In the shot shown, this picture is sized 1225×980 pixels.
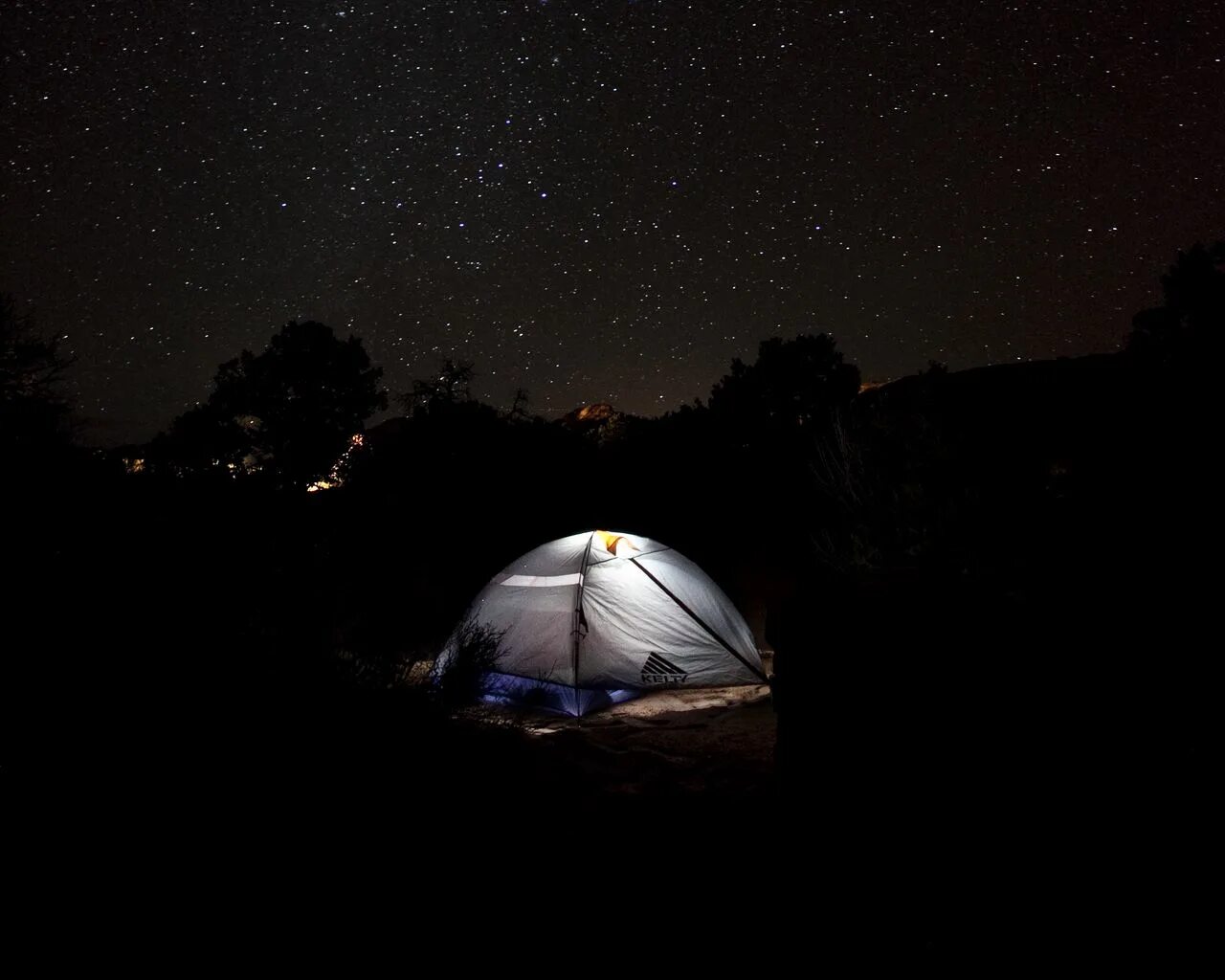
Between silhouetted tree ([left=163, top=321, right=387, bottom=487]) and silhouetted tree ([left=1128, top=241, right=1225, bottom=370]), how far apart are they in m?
26.2

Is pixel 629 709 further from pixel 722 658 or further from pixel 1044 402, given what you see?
pixel 1044 402

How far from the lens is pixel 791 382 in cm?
2214

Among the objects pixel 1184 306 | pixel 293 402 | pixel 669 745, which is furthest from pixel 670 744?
pixel 293 402

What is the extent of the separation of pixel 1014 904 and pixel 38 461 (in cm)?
686

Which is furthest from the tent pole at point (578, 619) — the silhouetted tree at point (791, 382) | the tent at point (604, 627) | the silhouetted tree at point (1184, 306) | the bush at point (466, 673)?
the silhouetted tree at point (791, 382)

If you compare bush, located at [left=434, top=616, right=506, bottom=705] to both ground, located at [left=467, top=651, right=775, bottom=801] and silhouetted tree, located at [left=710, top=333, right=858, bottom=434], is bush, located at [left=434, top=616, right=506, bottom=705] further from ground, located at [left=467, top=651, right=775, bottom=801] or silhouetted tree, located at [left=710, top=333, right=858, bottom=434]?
silhouetted tree, located at [left=710, top=333, right=858, bottom=434]

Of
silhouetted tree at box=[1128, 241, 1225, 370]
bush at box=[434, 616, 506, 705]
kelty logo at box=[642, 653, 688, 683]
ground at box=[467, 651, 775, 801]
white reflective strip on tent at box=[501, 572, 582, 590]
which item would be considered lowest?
ground at box=[467, 651, 775, 801]

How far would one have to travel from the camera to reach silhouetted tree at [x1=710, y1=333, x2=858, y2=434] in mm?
20719

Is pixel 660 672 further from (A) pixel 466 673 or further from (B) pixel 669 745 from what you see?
(A) pixel 466 673

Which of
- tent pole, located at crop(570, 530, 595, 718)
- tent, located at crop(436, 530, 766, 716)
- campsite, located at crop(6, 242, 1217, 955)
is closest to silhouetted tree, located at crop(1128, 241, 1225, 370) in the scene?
campsite, located at crop(6, 242, 1217, 955)

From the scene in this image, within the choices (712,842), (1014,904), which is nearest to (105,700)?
(712,842)

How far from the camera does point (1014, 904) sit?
9.30ft

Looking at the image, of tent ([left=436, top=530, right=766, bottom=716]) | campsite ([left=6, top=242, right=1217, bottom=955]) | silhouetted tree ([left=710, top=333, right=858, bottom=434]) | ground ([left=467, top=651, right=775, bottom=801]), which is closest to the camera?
campsite ([left=6, top=242, right=1217, bottom=955])

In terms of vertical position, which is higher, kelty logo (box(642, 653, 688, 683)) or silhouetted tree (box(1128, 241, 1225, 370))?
silhouetted tree (box(1128, 241, 1225, 370))
